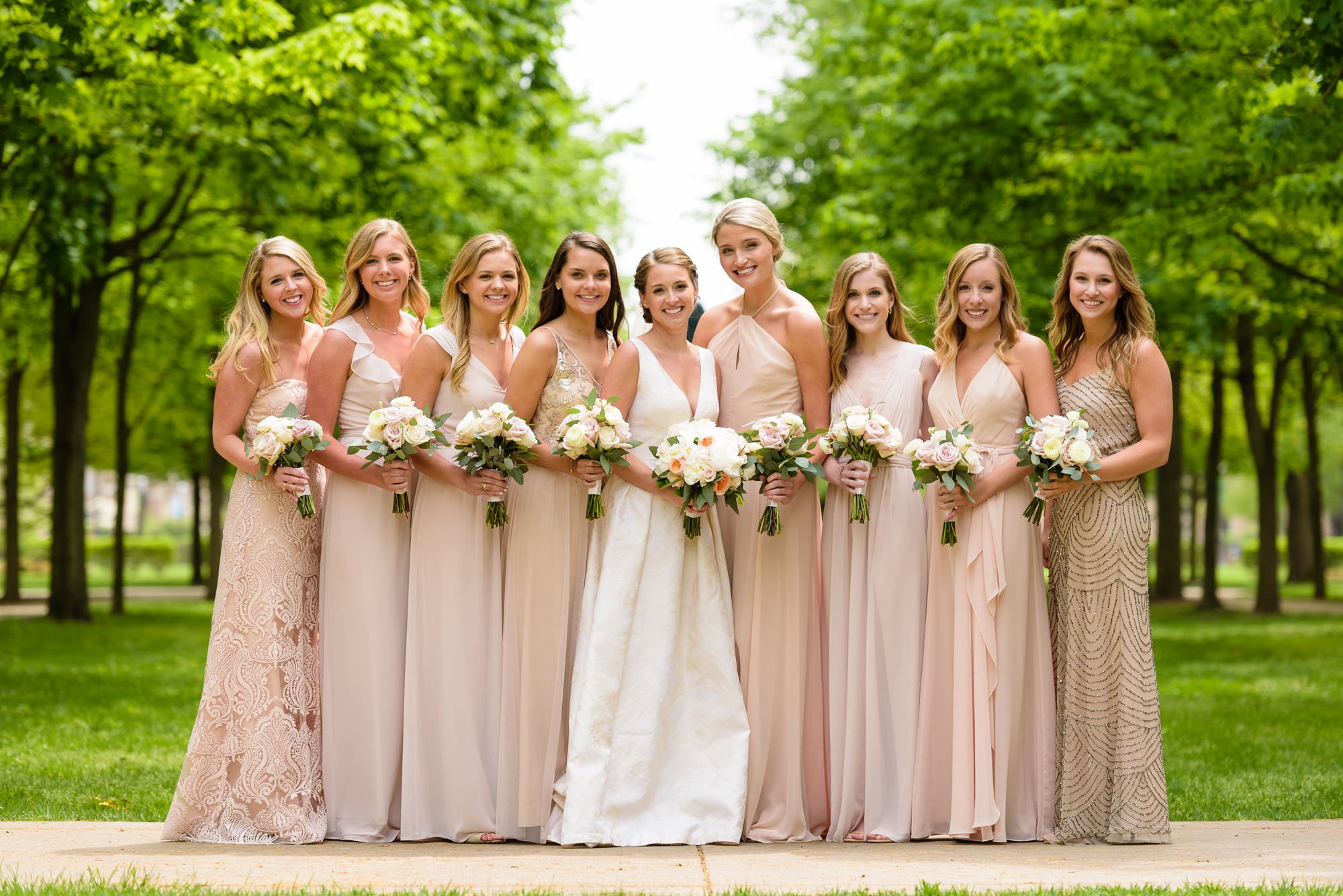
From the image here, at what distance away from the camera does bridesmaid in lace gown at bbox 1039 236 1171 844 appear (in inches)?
255

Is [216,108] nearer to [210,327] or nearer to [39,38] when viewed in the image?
[39,38]

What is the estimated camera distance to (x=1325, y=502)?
69750 mm

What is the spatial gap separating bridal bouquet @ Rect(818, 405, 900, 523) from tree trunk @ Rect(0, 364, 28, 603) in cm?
2238

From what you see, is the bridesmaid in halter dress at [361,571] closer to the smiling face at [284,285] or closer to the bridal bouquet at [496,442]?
the smiling face at [284,285]

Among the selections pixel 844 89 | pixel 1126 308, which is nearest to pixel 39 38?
pixel 1126 308

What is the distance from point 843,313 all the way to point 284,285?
2.97 m

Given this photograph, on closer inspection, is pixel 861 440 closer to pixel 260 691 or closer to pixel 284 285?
pixel 284 285

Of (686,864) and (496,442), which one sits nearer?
(686,864)

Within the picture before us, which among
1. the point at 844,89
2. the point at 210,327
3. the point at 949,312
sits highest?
the point at 844,89

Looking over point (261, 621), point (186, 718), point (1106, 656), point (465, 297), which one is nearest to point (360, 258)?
point (465, 297)

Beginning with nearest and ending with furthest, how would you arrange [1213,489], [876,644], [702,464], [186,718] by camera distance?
[702,464]
[876,644]
[186,718]
[1213,489]

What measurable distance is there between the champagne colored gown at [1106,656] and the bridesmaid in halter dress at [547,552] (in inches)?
98.3

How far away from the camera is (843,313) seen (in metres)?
7.06

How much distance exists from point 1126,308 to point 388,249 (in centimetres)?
390
